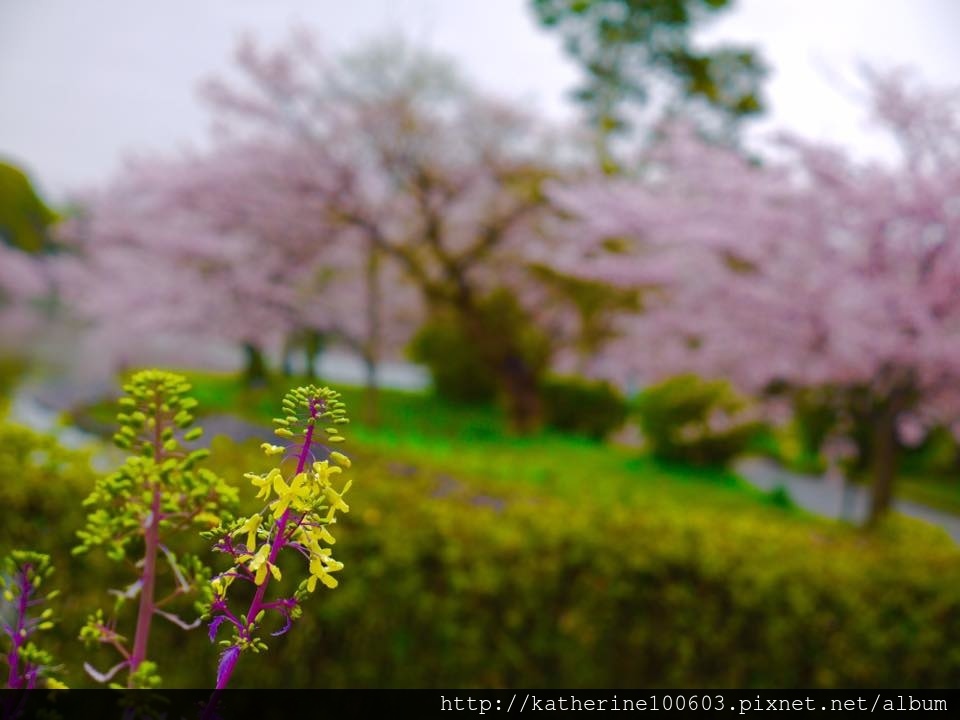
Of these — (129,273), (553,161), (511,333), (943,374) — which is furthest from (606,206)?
(129,273)

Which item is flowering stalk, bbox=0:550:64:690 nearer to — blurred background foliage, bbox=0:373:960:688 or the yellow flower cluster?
the yellow flower cluster

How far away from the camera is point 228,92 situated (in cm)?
1012

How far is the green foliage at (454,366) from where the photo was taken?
47.8 ft

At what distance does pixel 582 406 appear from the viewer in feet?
43.5

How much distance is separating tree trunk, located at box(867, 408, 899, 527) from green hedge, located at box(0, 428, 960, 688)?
12.3 ft

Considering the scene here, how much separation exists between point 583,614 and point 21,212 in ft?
12.1

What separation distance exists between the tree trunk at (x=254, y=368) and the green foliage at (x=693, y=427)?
27.2 ft

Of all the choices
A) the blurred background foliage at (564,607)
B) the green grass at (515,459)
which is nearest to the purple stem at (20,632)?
the blurred background foliage at (564,607)

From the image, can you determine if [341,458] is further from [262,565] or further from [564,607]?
[564,607]

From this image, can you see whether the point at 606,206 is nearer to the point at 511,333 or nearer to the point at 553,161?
the point at 553,161

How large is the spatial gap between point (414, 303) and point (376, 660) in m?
13.2
